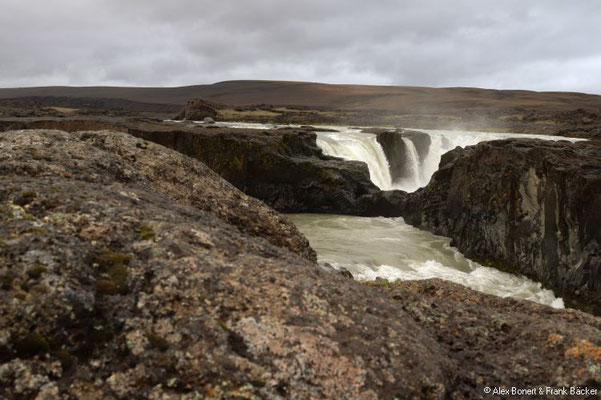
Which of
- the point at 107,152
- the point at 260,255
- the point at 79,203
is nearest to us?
the point at 79,203

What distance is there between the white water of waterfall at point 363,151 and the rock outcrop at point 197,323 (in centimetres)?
3207

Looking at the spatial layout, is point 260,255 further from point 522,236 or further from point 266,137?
point 266,137

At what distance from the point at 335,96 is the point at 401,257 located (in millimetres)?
136600

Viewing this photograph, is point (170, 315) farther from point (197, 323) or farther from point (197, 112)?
point (197, 112)

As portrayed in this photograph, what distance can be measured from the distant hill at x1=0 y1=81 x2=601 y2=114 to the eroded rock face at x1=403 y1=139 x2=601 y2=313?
3575 inches

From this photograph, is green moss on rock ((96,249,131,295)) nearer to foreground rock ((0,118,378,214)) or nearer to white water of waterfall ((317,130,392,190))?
foreground rock ((0,118,378,214))

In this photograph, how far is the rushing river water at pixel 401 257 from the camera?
16.0m

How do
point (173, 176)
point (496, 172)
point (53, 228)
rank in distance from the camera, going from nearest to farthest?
point (53, 228)
point (173, 176)
point (496, 172)

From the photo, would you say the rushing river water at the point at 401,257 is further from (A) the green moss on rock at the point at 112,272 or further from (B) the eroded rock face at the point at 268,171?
(A) the green moss on rock at the point at 112,272

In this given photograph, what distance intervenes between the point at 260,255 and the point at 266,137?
2686cm

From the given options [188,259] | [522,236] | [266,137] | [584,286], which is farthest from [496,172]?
[188,259]

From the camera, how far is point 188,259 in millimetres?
3770

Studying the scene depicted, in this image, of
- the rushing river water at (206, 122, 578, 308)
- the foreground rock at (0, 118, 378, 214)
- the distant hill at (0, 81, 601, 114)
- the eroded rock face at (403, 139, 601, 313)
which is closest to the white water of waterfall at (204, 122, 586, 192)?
the foreground rock at (0, 118, 378, 214)

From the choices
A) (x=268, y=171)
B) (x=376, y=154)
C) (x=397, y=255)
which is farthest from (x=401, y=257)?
(x=376, y=154)
